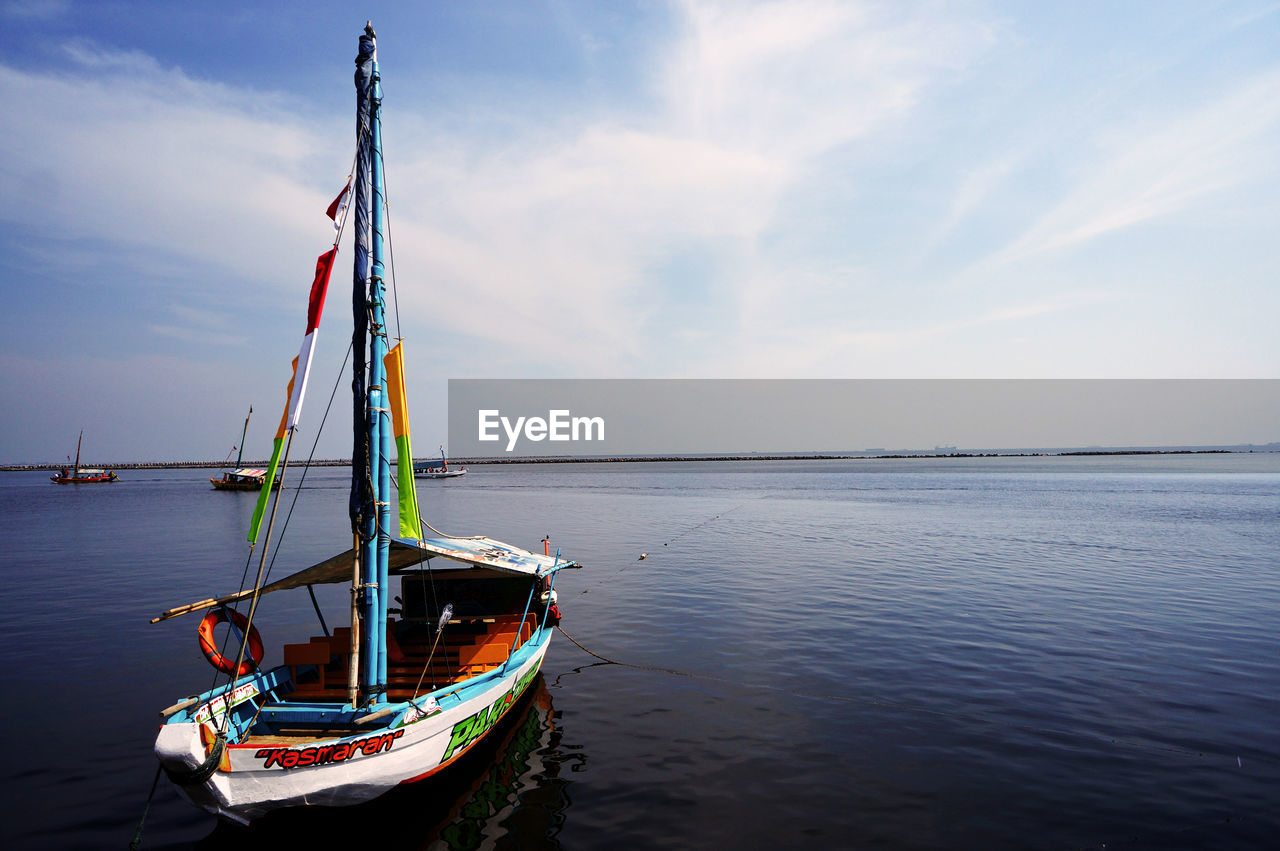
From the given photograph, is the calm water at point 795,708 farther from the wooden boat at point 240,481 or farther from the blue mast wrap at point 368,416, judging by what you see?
the wooden boat at point 240,481

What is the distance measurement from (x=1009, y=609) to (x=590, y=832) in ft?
64.6

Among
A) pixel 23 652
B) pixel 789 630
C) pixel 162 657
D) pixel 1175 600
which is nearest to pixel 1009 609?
pixel 1175 600

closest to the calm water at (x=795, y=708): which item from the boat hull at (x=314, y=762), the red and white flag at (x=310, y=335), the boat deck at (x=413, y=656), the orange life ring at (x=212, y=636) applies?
the boat hull at (x=314, y=762)

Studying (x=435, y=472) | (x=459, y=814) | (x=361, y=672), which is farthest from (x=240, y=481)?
(x=459, y=814)

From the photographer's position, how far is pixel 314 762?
9.42 meters

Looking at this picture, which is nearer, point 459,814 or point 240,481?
point 459,814

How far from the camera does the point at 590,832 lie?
1034cm

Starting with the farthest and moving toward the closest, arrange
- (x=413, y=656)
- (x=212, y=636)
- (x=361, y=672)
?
(x=413, y=656), (x=361, y=672), (x=212, y=636)

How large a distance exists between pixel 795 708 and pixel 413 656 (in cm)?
909

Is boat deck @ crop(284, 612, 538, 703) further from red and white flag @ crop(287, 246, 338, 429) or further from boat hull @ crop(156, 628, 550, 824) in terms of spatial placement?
red and white flag @ crop(287, 246, 338, 429)

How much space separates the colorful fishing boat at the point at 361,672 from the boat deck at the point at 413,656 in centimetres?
4

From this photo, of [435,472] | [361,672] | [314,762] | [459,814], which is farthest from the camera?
[435,472]

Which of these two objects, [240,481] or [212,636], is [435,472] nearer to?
[240,481]

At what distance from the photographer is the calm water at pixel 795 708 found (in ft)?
34.3
